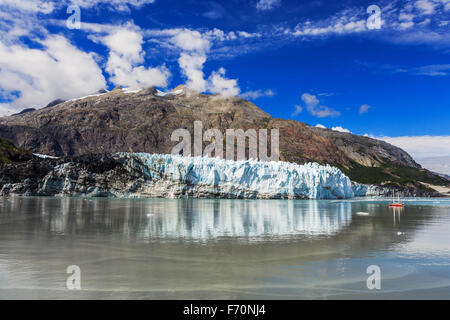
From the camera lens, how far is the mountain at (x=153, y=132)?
143250mm

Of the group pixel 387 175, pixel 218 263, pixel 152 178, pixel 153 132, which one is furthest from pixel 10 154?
pixel 387 175

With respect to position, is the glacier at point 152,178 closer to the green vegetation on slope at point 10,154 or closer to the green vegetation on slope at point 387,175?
the green vegetation on slope at point 10,154

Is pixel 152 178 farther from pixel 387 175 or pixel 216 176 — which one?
pixel 387 175

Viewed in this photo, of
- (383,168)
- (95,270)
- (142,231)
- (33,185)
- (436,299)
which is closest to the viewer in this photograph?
(436,299)

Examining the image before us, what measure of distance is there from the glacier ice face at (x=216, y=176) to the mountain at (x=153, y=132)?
8221cm

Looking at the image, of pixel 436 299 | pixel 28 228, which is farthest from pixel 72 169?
pixel 436 299

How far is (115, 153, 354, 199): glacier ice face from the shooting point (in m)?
58.8

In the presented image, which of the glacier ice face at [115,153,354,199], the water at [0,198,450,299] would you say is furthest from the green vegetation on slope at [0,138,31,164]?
the water at [0,198,450,299]

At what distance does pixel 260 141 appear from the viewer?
146500 mm

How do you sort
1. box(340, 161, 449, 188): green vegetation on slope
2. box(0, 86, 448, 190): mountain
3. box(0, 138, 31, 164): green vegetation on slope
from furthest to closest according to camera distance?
box(0, 86, 448, 190): mountain, box(340, 161, 449, 188): green vegetation on slope, box(0, 138, 31, 164): green vegetation on slope

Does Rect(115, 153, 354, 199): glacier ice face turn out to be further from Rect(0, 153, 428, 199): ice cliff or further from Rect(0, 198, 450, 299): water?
Rect(0, 198, 450, 299): water

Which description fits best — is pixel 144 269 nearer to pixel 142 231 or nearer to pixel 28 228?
pixel 142 231

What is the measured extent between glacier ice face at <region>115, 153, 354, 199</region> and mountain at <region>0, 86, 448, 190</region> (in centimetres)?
8221
